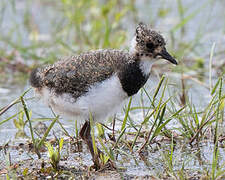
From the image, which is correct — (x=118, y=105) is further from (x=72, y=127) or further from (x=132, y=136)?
(x=72, y=127)

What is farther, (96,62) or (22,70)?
(22,70)

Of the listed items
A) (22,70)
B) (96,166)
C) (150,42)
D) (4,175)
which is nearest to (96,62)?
(150,42)

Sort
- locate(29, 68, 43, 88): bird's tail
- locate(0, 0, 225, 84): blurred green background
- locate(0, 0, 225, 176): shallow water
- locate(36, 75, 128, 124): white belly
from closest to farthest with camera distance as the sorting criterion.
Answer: locate(36, 75, 128, 124): white belly, locate(0, 0, 225, 176): shallow water, locate(29, 68, 43, 88): bird's tail, locate(0, 0, 225, 84): blurred green background

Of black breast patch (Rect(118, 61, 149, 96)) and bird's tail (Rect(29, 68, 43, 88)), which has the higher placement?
bird's tail (Rect(29, 68, 43, 88))

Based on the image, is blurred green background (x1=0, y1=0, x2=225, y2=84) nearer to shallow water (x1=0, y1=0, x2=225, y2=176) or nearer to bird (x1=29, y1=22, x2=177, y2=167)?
shallow water (x1=0, y1=0, x2=225, y2=176)

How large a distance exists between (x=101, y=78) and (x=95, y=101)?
16 cm

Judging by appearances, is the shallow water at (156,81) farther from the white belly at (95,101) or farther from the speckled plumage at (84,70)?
the speckled plumage at (84,70)

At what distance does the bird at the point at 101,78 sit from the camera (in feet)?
11.7

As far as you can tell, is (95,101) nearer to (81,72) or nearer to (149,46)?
(81,72)

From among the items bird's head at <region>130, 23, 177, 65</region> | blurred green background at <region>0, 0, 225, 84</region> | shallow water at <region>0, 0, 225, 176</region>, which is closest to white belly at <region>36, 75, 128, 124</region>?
bird's head at <region>130, 23, 177, 65</region>

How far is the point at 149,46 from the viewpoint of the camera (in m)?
3.64

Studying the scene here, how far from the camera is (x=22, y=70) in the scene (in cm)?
593

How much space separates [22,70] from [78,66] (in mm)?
2420

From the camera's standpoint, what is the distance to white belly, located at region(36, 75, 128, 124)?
3533mm
